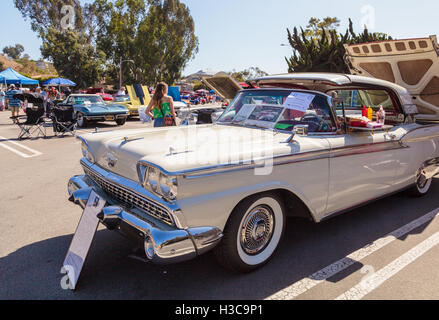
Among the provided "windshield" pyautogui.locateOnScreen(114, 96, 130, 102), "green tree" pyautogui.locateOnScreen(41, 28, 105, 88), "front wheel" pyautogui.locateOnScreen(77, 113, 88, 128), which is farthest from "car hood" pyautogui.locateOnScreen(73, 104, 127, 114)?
"green tree" pyautogui.locateOnScreen(41, 28, 105, 88)

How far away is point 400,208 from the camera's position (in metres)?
4.36

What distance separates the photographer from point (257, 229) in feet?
8.88

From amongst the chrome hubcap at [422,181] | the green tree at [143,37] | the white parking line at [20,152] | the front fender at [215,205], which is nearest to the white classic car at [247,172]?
the front fender at [215,205]

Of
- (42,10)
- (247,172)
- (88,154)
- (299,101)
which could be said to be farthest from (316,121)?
(42,10)

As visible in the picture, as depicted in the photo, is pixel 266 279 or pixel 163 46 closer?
pixel 266 279

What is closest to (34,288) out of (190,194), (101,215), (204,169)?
(101,215)

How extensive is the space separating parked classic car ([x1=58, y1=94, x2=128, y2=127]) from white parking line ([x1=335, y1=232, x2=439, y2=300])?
40.3 feet

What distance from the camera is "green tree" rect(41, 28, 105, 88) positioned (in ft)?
128

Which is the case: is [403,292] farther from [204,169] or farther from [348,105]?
[348,105]

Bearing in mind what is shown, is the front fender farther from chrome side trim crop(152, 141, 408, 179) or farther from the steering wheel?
the steering wheel

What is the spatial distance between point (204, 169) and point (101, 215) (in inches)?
33.8

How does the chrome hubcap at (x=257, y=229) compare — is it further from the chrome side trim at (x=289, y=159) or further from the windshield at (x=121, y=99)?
the windshield at (x=121, y=99)

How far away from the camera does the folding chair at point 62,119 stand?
10508 millimetres

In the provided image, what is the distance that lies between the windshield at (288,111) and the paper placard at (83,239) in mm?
1709
